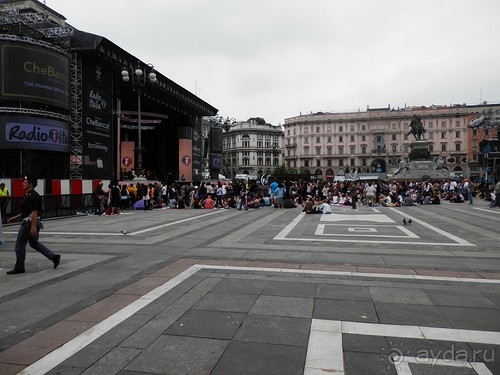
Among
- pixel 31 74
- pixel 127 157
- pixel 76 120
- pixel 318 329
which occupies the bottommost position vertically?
pixel 318 329

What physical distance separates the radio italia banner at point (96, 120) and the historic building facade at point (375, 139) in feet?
281

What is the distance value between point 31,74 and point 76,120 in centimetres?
323

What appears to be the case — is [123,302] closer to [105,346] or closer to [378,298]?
[105,346]

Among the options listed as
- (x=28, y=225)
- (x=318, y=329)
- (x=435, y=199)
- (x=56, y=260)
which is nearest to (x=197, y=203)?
(x=435, y=199)

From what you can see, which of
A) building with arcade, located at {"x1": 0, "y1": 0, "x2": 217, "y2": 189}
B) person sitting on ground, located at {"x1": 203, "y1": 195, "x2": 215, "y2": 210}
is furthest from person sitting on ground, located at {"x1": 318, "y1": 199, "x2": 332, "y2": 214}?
building with arcade, located at {"x1": 0, "y1": 0, "x2": 217, "y2": 189}

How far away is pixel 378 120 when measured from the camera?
106m

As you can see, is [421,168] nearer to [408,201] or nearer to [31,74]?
[408,201]

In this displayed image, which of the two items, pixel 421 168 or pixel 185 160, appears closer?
pixel 185 160

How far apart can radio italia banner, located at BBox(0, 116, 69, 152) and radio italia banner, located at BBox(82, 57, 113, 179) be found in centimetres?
158

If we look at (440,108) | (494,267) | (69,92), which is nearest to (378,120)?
(440,108)

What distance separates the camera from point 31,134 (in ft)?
67.3

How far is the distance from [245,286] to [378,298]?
1.82m

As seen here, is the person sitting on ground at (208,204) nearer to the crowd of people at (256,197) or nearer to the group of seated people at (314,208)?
the crowd of people at (256,197)

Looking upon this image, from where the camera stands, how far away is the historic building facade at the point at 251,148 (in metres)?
127
